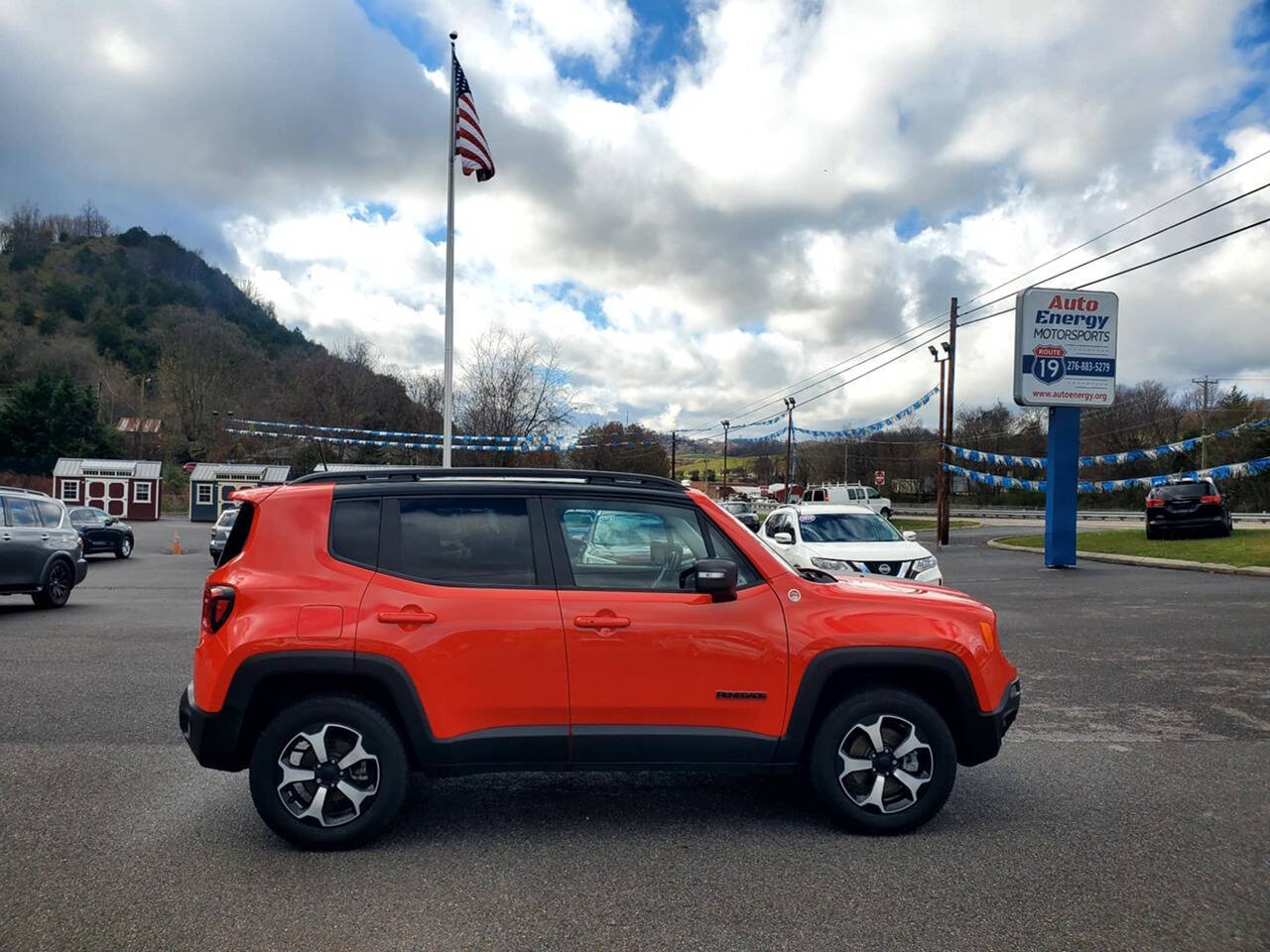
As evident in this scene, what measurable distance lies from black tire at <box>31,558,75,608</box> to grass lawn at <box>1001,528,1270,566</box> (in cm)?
2226

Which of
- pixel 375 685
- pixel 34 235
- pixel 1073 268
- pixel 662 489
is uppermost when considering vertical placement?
pixel 34 235

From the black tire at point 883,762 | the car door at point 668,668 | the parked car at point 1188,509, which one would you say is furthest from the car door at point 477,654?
the parked car at point 1188,509

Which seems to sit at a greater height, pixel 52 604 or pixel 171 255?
pixel 171 255

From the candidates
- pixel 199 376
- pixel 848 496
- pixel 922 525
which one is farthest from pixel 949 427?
pixel 199 376

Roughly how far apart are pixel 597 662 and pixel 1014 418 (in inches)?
2950

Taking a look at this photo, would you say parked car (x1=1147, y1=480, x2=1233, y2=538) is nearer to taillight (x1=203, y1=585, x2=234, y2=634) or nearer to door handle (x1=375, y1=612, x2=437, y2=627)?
door handle (x1=375, y1=612, x2=437, y2=627)

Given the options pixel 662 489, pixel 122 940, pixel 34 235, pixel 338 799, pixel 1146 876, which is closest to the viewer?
pixel 122 940

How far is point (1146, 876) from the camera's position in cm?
398

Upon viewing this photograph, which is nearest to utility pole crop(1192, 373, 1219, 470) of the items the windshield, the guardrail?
the guardrail

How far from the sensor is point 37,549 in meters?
12.9

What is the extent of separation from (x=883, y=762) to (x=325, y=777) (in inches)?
107

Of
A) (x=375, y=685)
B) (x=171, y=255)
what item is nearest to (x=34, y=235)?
(x=171, y=255)

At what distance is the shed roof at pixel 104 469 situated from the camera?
169 feet

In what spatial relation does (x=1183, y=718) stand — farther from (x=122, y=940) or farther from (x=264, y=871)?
(x=122, y=940)
